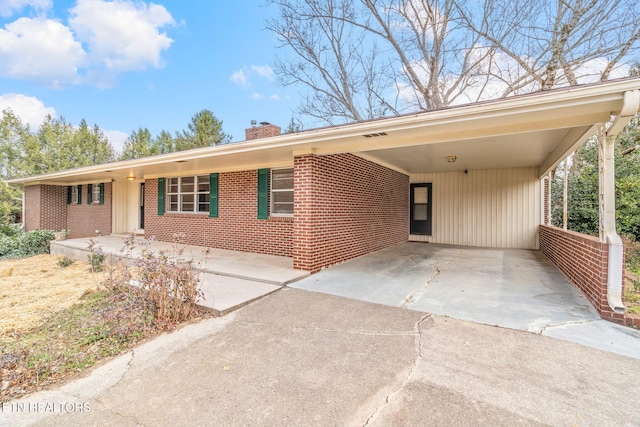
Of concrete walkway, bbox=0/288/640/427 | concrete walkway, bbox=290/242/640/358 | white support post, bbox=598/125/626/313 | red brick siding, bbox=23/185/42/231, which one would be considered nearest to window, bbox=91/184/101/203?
red brick siding, bbox=23/185/42/231

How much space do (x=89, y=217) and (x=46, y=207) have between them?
91.1 inches

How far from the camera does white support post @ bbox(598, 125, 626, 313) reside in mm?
3303

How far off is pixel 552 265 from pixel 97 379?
7964 mm

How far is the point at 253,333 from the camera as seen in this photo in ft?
10.5

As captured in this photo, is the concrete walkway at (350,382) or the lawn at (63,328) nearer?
the concrete walkway at (350,382)

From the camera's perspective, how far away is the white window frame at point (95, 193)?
40.6 feet

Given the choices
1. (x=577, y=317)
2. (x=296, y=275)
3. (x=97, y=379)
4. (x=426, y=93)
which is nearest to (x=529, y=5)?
(x=426, y=93)

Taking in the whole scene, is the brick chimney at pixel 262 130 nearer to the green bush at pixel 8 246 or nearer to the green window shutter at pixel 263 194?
the green window shutter at pixel 263 194

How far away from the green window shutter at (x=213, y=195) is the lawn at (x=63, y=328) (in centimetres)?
356

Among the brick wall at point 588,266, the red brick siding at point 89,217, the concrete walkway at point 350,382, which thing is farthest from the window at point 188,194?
the brick wall at point 588,266

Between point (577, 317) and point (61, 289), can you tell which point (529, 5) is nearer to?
point (577, 317)

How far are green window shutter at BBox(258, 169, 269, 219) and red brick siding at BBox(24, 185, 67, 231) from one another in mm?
11910

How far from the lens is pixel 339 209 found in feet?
20.8

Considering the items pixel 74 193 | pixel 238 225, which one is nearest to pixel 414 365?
pixel 238 225
